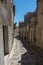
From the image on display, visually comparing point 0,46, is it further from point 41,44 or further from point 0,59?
point 41,44

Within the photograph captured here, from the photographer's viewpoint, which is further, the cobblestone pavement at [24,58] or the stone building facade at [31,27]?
the stone building facade at [31,27]

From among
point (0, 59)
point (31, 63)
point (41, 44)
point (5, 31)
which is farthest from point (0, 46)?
point (41, 44)

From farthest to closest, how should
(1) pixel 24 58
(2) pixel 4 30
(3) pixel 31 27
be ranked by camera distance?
(3) pixel 31 27 → (1) pixel 24 58 → (2) pixel 4 30

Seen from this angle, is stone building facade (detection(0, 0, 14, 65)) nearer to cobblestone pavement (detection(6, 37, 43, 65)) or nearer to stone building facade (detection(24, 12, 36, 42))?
cobblestone pavement (detection(6, 37, 43, 65))

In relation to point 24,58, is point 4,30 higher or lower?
higher

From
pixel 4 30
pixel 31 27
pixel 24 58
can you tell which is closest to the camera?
pixel 4 30

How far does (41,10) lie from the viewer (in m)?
16.1

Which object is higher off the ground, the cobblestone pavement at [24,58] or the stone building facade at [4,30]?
the stone building facade at [4,30]

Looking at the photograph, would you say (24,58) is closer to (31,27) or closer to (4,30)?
(4,30)

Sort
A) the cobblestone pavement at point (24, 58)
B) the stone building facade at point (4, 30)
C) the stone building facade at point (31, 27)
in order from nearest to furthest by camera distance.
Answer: the stone building facade at point (4, 30) → the cobblestone pavement at point (24, 58) → the stone building facade at point (31, 27)

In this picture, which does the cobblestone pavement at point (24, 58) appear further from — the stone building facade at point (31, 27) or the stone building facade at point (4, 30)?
the stone building facade at point (31, 27)

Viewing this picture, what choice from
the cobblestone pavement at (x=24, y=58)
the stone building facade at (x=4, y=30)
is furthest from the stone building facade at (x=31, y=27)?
the stone building facade at (x=4, y=30)

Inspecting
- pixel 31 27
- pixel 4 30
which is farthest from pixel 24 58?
pixel 31 27

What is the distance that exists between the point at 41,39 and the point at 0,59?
12573mm
